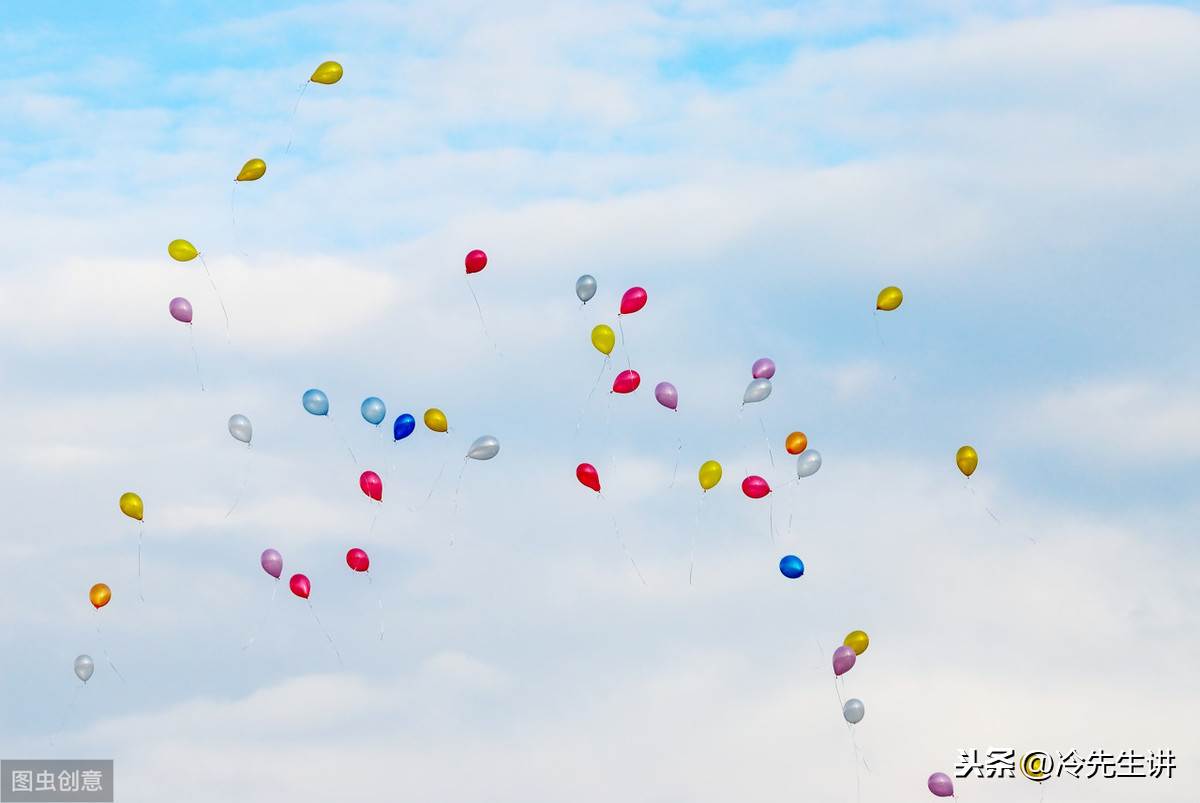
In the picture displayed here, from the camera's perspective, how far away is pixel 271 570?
22844 mm

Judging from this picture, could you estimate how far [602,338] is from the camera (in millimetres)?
22969

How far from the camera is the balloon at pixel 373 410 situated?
74.5 feet

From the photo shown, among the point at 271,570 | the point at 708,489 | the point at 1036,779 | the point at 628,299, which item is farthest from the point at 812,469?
the point at 271,570

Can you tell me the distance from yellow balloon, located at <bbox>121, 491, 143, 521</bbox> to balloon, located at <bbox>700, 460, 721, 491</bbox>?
7251mm

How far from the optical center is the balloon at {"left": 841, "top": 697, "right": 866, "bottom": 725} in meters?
22.3

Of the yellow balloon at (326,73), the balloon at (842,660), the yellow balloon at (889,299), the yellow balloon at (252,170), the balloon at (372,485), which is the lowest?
the balloon at (842,660)

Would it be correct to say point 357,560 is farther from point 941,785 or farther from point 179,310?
point 941,785

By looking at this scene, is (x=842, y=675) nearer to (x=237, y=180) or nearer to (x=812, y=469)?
(x=812, y=469)

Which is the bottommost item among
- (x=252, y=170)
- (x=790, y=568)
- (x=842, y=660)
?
(x=842, y=660)

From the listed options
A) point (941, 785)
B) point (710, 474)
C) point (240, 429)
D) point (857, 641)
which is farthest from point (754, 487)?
point (240, 429)

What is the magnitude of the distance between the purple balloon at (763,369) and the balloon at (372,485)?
16.5 ft

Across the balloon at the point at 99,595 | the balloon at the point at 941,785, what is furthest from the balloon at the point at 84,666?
the balloon at the point at 941,785

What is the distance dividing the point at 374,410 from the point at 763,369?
198 inches

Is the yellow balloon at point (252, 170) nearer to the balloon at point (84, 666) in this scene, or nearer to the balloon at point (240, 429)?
the balloon at point (240, 429)
